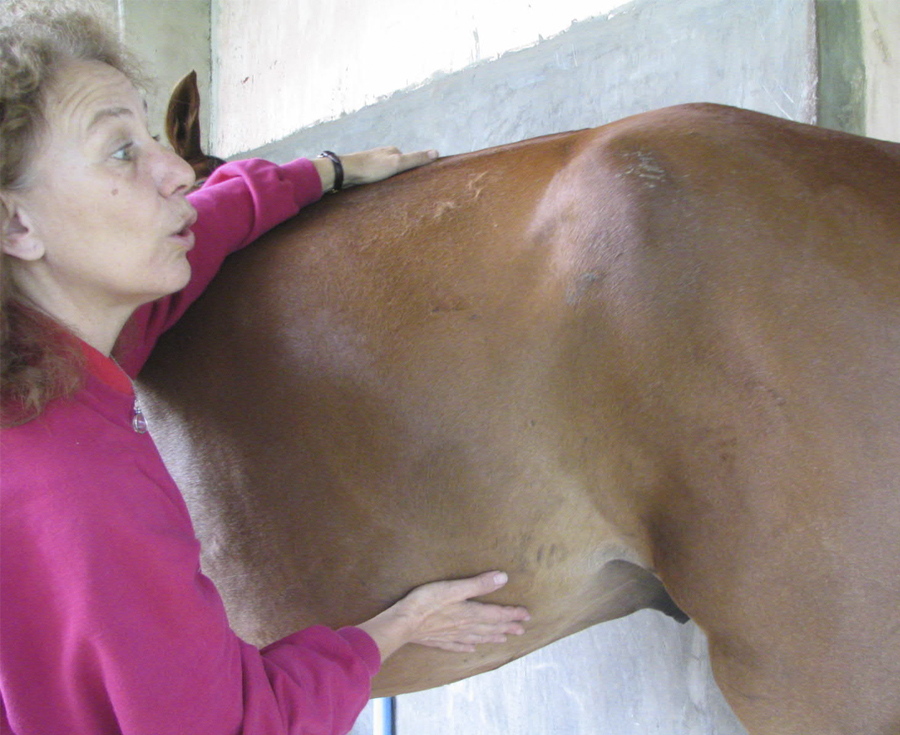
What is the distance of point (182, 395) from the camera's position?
1.10 m

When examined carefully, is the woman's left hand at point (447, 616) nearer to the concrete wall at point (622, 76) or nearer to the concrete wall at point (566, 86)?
the concrete wall at point (566, 86)

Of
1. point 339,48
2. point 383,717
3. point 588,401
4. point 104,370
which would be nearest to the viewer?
point 104,370

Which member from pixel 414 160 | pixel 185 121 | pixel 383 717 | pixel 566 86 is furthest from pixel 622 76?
pixel 383 717

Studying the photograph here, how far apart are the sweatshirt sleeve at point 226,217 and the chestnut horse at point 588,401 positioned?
31mm

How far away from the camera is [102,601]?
0.60m

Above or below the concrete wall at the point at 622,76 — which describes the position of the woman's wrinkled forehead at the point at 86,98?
below

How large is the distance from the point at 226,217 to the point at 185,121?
1.26 feet

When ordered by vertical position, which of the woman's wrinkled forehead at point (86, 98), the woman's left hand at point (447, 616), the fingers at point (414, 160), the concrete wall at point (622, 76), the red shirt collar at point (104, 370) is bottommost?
the woman's left hand at point (447, 616)

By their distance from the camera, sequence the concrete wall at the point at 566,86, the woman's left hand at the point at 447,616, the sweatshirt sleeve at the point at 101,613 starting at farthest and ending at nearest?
the concrete wall at the point at 566,86 → the woman's left hand at the point at 447,616 → the sweatshirt sleeve at the point at 101,613

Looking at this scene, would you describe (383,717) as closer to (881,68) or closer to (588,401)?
(588,401)

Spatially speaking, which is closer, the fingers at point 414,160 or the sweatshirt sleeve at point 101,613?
the sweatshirt sleeve at point 101,613

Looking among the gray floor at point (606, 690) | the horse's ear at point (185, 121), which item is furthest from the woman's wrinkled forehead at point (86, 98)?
the gray floor at point (606, 690)

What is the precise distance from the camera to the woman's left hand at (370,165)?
→ 1.17 metres

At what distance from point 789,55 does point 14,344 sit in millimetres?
1206
